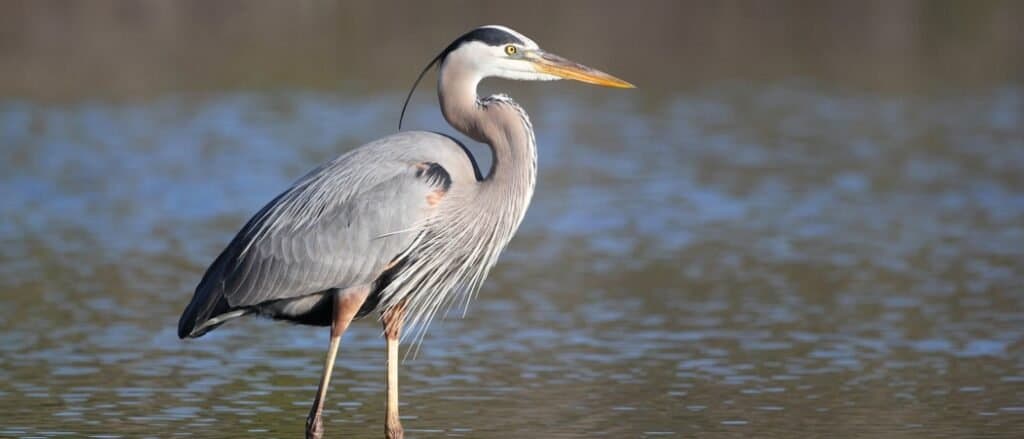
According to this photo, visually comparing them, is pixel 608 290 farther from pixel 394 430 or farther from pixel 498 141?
pixel 394 430

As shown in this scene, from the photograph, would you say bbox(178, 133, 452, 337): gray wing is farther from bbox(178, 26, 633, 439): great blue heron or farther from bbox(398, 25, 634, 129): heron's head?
bbox(398, 25, 634, 129): heron's head

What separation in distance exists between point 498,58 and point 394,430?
1.72 m

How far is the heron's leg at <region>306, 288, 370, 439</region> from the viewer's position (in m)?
8.06

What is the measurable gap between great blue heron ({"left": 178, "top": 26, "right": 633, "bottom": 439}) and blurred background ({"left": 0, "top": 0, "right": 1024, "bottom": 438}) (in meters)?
0.61

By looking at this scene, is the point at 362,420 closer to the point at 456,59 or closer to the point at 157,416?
the point at 157,416

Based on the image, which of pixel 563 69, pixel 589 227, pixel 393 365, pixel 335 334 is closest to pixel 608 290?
pixel 589 227

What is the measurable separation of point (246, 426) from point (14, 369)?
2.14 m

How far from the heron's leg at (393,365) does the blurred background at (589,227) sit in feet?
1.21

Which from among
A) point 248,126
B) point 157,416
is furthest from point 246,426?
point 248,126

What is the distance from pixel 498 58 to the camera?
8367 millimetres

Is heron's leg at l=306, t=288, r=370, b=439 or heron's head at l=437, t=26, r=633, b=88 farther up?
heron's head at l=437, t=26, r=633, b=88

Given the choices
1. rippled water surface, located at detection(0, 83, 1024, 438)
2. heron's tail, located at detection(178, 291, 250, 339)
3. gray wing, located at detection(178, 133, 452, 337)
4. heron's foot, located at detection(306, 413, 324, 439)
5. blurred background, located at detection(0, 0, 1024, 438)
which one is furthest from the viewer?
blurred background, located at detection(0, 0, 1024, 438)

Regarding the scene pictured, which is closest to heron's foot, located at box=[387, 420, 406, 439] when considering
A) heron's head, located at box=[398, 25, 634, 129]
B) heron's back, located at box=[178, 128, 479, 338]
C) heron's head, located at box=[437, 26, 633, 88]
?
heron's back, located at box=[178, 128, 479, 338]

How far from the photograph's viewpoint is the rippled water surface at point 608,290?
893cm
